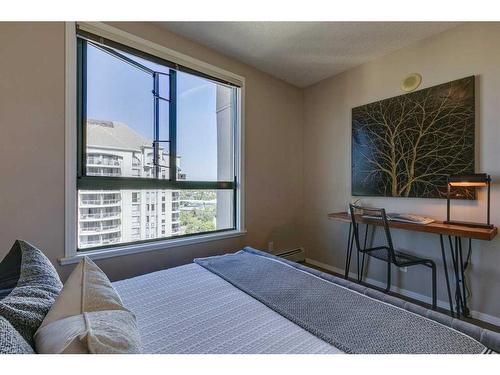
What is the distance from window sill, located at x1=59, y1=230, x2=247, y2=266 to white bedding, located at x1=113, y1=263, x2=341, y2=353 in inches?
25.4

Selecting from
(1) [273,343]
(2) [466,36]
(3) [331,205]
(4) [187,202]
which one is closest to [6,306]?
(1) [273,343]

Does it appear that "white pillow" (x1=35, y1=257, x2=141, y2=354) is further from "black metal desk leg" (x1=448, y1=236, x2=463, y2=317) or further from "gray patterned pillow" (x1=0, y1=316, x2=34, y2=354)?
"black metal desk leg" (x1=448, y1=236, x2=463, y2=317)

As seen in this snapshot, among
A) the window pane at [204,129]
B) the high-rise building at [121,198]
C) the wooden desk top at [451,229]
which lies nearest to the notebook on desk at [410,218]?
the wooden desk top at [451,229]

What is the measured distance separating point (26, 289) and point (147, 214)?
139 cm

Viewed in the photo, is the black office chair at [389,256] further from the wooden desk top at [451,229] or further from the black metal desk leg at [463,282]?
the black metal desk leg at [463,282]

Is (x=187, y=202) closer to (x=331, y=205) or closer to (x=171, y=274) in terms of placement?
(x=171, y=274)

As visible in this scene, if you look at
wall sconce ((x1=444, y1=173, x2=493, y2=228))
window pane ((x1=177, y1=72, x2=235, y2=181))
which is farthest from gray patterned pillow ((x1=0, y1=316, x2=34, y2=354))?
wall sconce ((x1=444, y1=173, x2=493, y2=228))

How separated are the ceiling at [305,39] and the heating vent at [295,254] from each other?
2282mm

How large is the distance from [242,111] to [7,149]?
193 centimetres

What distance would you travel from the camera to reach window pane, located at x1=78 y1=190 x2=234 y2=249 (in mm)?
1840

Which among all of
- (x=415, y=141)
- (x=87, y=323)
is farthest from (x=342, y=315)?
(x=415, y=141)

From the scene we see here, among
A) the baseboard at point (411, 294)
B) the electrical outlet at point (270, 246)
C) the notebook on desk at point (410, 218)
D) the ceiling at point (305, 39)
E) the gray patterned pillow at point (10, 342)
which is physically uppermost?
the ceiling at point (305, 39)

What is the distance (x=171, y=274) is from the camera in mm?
1443

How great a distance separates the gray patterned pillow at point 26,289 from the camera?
0.61m
